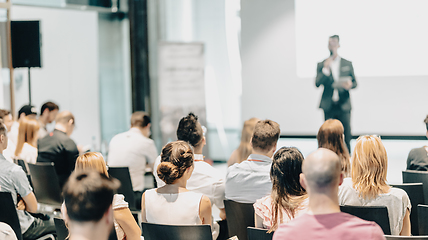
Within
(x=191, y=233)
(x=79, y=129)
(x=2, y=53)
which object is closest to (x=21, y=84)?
(x=2, y=53)

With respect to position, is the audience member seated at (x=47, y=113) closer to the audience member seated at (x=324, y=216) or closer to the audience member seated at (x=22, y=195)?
the audience member seated at (x=22, y=195)

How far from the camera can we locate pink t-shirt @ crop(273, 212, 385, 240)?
138cm

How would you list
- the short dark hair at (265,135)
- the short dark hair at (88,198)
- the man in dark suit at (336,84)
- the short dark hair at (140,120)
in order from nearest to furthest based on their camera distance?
1. the short dark hair at (88,198)
2. the short dark hair at (265,135)
3. the short dark hair at (140,120)
4. the man in dark suit at (336,84)

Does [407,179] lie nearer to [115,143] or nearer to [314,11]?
[115,143]

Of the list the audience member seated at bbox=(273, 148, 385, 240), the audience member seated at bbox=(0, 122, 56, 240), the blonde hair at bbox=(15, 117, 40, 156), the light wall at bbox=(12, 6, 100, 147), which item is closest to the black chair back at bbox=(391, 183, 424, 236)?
the audience member seated at bbox=(273, 148, 385, 240)

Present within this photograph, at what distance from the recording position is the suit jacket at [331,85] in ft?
19.9

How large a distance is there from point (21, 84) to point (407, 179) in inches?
254

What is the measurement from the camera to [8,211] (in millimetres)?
2721

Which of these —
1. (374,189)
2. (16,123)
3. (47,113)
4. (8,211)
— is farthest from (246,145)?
(16,123)

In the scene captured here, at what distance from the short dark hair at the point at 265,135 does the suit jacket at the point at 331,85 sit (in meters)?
3.35

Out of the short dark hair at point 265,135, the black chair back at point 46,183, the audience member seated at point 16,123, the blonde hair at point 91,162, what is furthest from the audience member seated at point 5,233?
the audience member seated at point 16,123

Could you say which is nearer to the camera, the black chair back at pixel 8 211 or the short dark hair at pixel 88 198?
the short dark hair at pixel 88 198

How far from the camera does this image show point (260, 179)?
9.07ft

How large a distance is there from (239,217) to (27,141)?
115 inches
